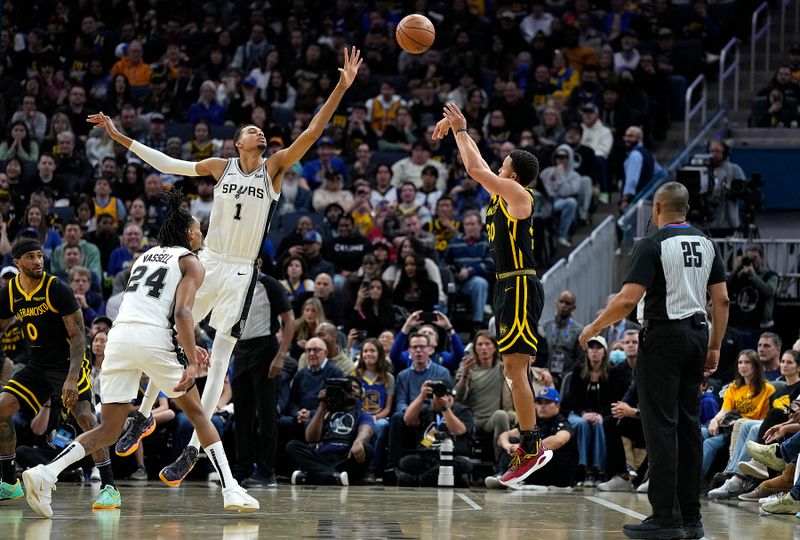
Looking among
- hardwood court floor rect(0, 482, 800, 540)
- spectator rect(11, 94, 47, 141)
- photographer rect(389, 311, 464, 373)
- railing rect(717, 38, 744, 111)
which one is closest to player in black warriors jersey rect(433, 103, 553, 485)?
hardwood court floor rect(0, 482, 800, 540)

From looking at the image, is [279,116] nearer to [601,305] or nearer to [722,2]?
[601,305]

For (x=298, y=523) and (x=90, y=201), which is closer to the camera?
(x=298, y=523)

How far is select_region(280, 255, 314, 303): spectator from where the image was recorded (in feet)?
50.7

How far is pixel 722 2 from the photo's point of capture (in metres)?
22.4

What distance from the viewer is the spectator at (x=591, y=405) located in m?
13.3

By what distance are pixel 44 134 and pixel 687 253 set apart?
48.1 ft

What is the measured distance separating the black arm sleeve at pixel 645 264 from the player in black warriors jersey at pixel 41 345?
176 inches

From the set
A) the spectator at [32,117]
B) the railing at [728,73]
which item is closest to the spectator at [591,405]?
the railing at [728,73]

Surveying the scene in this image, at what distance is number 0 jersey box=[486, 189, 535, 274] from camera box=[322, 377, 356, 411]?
13.4ft

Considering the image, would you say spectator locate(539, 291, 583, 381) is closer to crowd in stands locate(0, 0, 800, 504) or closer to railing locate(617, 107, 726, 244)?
crowd in stands locate(0, 0, 800, 504)

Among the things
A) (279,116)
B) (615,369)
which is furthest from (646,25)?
(615,369)

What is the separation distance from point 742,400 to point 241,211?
5.74 meters

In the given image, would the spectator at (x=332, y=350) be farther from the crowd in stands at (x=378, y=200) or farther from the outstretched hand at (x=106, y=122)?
the outstretched hand at (x=106, y=122)

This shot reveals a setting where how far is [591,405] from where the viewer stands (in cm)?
1359
